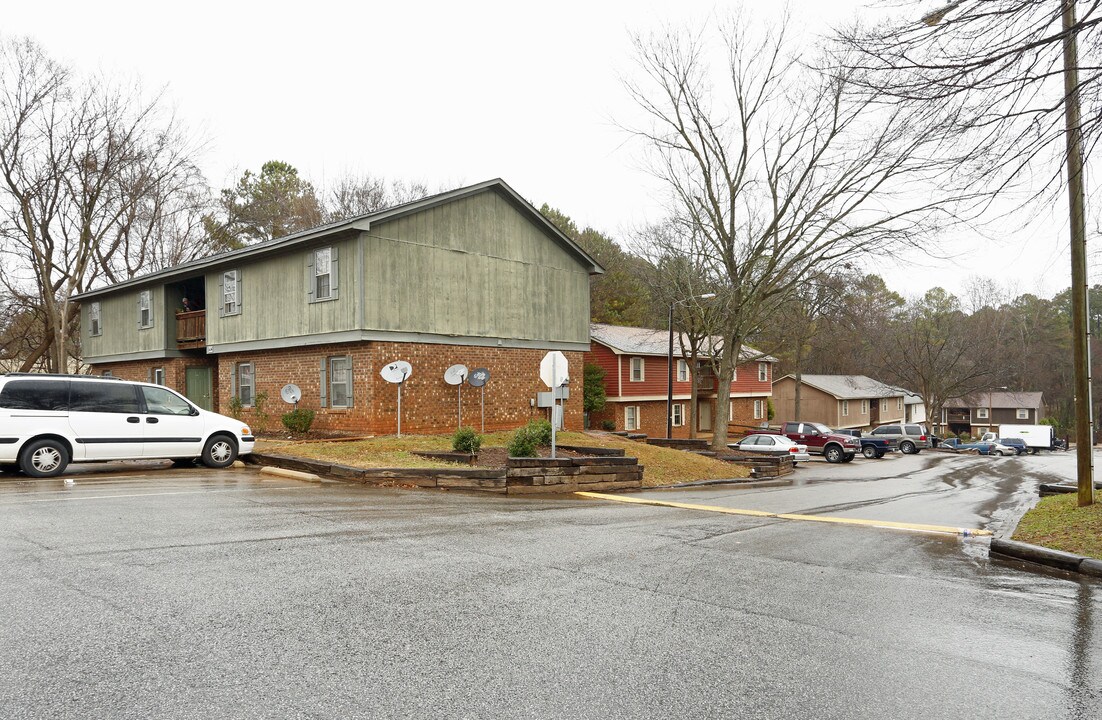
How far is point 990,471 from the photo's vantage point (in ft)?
106

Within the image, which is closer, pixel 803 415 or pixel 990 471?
pixel 990 471

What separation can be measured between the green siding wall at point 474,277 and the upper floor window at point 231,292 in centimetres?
697

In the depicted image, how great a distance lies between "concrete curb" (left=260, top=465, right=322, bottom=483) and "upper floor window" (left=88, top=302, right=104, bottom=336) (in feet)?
75.8

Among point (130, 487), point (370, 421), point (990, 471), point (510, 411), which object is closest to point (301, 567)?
point (130, 487)

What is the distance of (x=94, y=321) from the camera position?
3475 cm

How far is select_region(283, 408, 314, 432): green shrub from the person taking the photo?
2209 centimetres

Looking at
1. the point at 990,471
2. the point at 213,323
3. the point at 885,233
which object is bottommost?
the point at 990,471

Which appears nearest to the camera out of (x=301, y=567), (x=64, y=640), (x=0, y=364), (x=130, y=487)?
(x=64, y=640)

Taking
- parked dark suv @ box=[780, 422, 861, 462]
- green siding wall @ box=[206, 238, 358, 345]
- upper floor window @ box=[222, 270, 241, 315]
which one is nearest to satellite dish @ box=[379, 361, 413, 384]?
green siding wall @ box=[206, 238, 358, 345]

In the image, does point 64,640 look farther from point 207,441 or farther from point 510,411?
point 510,411

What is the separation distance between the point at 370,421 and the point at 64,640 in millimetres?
16687

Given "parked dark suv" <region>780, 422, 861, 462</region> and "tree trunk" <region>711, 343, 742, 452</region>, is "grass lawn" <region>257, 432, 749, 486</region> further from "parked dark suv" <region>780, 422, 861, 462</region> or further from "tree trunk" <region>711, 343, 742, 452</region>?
"parked dark suv" <region>780, 422, 861, 462</region>

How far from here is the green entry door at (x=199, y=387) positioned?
29531 mm

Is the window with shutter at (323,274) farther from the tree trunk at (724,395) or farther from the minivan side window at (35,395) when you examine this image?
the tree trunk at (724,395)
